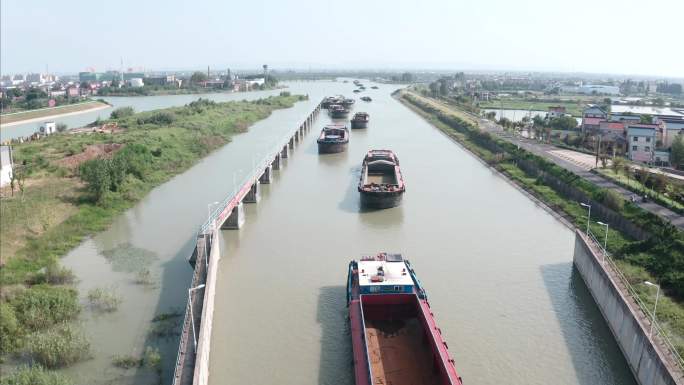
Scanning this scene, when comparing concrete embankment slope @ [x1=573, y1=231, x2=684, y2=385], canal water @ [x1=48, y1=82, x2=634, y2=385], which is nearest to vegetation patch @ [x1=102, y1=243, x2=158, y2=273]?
canal water @ [x1=48, y1=82, x2=634, y2=385]

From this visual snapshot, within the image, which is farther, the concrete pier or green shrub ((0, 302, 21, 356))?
green shrub ((0, 302, 21, 356))

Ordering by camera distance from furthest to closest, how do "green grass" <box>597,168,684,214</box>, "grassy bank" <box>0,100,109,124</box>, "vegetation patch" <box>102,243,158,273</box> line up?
"grassy bank" <box>0,100,109,124</box>
"green grass" <box>597,168,684,214</box>
"vegetation patch" <box>102,243,158,273</box>

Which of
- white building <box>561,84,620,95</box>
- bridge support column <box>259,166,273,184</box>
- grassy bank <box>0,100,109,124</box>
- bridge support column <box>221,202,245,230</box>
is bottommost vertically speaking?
bridge support column <box>221,202,245,230</box>

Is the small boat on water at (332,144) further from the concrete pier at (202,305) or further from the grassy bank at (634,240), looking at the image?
the concrete pier at (202,305)

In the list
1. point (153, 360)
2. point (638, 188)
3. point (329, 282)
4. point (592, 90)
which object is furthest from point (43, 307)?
point (592, 90)

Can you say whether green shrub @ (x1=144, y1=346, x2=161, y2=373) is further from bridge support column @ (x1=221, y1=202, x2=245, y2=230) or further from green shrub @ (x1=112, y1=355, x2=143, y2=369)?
bridge support column @ (x1=221, y1=202, x2=245, y2=230)

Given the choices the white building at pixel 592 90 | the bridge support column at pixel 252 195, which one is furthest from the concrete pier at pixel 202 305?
the white building at pixel 592 90

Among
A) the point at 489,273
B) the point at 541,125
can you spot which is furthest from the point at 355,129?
the point at 489,273
